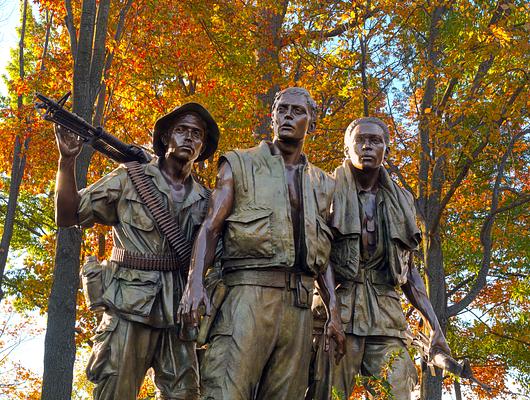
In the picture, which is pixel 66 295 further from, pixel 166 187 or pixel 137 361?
pixel 137 361

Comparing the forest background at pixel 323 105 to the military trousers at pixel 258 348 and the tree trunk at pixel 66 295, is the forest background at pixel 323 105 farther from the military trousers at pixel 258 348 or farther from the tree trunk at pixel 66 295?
the military trousers at pixel 258 348

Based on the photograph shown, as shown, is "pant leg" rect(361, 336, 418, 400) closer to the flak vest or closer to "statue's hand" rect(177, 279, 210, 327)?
the flak vest

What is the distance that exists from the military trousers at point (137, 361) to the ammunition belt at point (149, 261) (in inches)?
14.9

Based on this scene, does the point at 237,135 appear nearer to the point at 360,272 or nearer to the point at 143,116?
the point at 143,116

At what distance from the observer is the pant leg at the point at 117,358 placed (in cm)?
567

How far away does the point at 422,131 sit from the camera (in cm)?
1432

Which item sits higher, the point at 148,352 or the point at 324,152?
the point at 324,152

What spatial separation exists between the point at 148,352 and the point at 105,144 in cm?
166

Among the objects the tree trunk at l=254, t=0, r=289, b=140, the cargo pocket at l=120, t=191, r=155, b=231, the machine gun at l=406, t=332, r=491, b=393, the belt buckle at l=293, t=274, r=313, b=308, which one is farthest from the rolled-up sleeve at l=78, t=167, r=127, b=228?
the tree trunk at l=254, t=0, r=289, b=140

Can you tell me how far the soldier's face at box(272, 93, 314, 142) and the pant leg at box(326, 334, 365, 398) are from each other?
4.89 ft

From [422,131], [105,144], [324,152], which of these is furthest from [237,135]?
[105,144]

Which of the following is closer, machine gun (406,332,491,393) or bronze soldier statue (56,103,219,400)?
machine gun (406,332,491,393)

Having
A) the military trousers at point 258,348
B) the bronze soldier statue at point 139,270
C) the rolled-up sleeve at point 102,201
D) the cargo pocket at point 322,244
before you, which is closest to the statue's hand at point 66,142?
the bronze soldier statue at point 139,270

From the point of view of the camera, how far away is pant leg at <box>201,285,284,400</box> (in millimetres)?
5195
